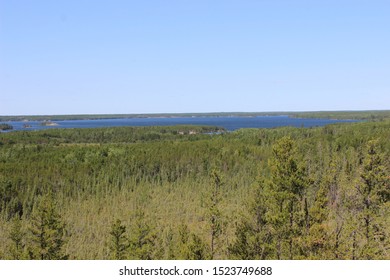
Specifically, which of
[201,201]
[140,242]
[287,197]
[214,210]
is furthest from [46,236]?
[201,201]

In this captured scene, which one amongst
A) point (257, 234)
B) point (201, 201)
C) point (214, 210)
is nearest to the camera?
point (257, 234)

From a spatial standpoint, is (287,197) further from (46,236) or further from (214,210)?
(46,236)

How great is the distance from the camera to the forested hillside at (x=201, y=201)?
22234 millimetres

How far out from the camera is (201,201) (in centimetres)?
5425

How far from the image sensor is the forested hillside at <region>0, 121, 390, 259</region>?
22.2m

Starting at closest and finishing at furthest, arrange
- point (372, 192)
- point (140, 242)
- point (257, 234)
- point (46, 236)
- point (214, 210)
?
1. point (372, 192)
2. point (257, 234)
3. point (214, 210)
4. point (46, 236)
5. point (140, 242)

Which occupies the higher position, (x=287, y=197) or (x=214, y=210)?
(x=287, y=197)

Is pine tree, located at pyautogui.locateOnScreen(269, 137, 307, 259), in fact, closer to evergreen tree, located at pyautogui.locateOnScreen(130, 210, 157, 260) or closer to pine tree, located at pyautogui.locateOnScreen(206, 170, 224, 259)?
pine tree, located at pyautogui.locateOnScreen(206, 170, 224, 259)

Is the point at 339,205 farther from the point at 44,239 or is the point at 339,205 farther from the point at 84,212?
the point at 84,212

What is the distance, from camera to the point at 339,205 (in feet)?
89.7

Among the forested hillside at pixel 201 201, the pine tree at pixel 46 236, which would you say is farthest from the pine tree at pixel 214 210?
the pine tree at pixel 46 236

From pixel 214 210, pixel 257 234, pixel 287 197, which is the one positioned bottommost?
pixel 257 234

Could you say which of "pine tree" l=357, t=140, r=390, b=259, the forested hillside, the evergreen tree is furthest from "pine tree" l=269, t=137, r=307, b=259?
the evergreen tree
